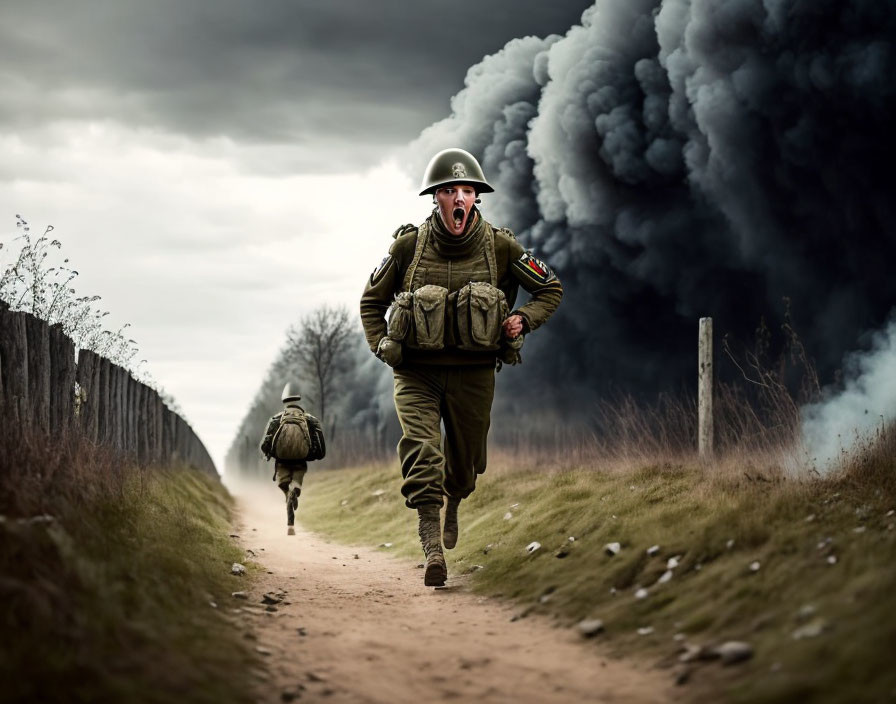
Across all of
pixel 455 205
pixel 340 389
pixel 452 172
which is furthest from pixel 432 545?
pixel 340 389

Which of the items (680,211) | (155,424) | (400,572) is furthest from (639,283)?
(400,572)

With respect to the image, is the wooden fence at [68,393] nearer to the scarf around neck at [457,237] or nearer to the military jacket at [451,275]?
the military jacket at [451,275]

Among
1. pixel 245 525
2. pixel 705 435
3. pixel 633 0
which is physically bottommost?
pixel 245 525

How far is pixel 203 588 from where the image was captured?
550cm

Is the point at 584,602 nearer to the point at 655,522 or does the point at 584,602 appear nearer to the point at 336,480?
the point at 655,522

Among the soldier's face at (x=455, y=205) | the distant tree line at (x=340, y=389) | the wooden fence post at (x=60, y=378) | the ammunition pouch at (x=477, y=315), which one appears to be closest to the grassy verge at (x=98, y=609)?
the ammunition pouch at (x=477, y=315)

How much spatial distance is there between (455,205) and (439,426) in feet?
5.08

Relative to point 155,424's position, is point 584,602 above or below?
below

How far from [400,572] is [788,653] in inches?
177

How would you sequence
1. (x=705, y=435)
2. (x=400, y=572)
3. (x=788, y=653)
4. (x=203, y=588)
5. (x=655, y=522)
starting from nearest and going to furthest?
(x=788, y=653) → (x=203, y=588) → (x=655, y=522) → (x=400, y=572) → (x=705, y=435)

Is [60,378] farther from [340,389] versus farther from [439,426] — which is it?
[340,389]

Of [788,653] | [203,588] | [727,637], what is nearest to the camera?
[788,653]

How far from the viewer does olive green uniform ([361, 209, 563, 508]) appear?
6.67 m

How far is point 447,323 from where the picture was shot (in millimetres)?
6617
